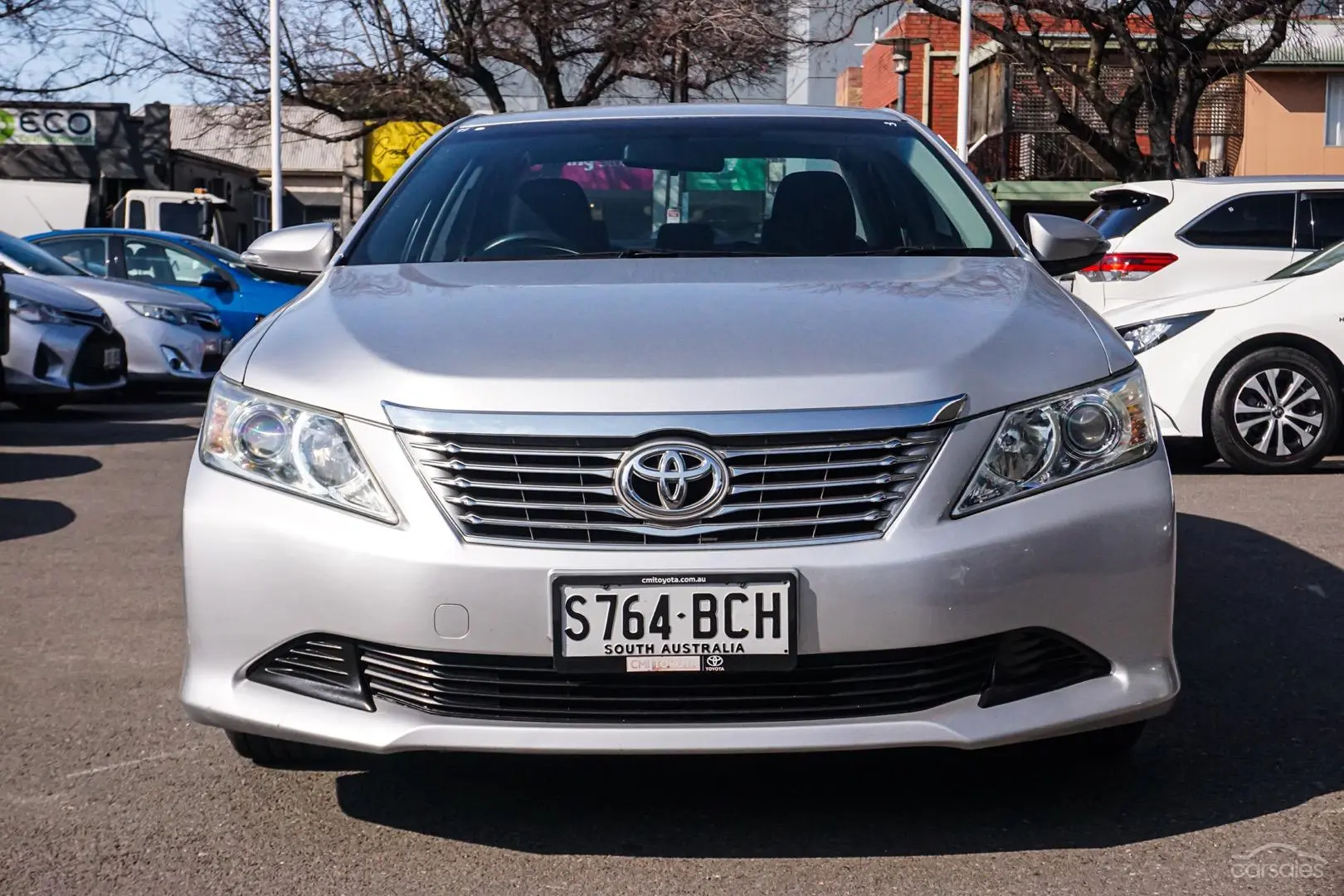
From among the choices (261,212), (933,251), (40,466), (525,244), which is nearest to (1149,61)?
(40,466)

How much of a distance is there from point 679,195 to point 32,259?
9.98 m

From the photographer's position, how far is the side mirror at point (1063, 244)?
453cm

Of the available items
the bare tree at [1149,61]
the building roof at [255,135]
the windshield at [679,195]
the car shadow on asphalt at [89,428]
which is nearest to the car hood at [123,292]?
the car shadow on asphalt at [89,428]

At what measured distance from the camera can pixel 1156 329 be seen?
29.6 feet

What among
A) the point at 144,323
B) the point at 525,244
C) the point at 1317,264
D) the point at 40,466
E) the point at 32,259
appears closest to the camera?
the point at 525,244

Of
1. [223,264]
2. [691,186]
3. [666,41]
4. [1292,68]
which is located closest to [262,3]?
[666,41]

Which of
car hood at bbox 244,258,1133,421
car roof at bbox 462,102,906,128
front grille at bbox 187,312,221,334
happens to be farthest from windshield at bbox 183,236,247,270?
car hood at bbox 244,258,1133,421

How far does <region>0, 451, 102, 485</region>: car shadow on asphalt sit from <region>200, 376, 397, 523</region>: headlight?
19.2 feet

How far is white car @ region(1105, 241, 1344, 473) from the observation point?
895 cm

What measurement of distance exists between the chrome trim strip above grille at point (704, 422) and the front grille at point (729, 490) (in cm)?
1

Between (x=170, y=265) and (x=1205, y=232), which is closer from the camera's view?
(x=1205, y=232)

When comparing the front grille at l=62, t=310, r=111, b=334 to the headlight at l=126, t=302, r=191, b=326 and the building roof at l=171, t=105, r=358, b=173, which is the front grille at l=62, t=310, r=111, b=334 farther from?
the building roof at l=171, t=105, r=358, b=173

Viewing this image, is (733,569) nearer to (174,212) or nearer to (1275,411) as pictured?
(1275,411)

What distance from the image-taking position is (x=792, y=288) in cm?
372
